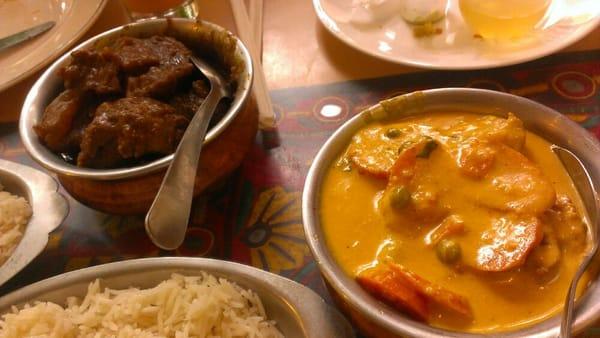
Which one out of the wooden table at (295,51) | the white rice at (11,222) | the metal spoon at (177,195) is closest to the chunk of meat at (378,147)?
the metal spoon at (177,195)

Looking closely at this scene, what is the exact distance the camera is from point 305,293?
125 centimetres

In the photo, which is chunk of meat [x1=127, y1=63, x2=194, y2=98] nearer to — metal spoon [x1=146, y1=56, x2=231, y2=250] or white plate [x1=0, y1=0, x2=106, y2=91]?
metal spoon [x1=146, y1=56, x2=231, y2=250]

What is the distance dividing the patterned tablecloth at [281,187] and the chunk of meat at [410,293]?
1.03ft

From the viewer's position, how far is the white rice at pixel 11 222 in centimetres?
153

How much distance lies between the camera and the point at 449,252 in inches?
45.8

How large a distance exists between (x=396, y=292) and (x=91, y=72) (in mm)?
1203

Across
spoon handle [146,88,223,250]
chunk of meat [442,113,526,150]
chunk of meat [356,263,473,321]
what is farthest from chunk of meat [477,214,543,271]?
spoon handle [146,88,223,250]

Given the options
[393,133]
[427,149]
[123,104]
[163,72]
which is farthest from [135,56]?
[427,149]

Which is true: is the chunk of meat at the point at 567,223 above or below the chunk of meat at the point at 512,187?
below

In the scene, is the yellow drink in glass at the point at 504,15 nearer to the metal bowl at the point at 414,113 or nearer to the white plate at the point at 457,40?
the white plate at the point at 457,40

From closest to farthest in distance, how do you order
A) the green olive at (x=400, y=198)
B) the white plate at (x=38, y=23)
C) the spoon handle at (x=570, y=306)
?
the spoon handle at (x=570, y=306) → the green olive at (x=400, y=198) → the white plate at (x=38, y=23)

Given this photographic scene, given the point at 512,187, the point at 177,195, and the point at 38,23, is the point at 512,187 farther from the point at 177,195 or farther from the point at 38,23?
the point at 38,23

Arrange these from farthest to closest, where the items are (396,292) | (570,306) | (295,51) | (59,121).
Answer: (295,51) → (59,121) → (396,292) → (570,306)

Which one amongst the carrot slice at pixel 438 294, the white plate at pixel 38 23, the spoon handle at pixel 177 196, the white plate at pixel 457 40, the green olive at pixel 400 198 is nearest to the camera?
the carrot slice at pixel 438 294
